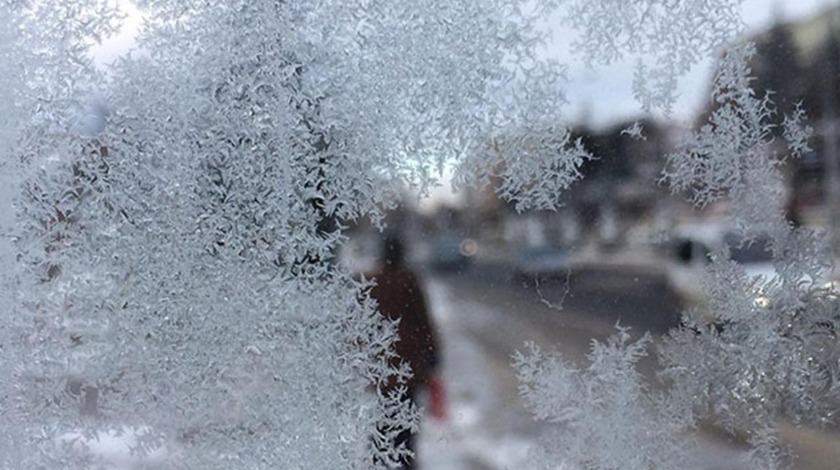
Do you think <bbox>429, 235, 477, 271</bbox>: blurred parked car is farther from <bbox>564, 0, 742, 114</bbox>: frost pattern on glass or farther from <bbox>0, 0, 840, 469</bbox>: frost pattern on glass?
<bbox>564, 0, 742, 114</bbox>: frost pattern on glass

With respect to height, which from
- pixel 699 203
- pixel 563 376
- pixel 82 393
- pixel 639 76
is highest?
pixel 639 76

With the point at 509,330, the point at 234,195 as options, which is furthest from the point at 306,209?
the point at 509,330

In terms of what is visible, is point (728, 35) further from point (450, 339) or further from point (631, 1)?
point (450, 339)

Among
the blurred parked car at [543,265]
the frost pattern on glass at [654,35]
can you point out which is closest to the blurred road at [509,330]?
the blurred parked car at [543,265]

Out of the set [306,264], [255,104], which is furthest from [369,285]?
[255,104]

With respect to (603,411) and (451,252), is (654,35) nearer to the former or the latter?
(451,252)

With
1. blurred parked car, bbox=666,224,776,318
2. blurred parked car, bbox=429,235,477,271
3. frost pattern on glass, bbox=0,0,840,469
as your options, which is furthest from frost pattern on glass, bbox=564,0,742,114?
blurred parked car, bbox=429,235,477,271
